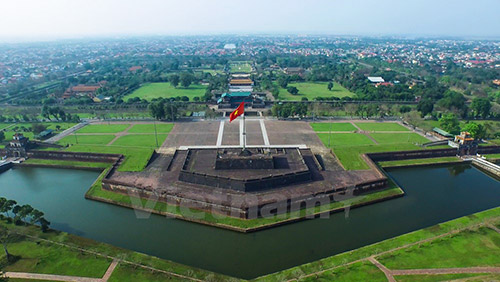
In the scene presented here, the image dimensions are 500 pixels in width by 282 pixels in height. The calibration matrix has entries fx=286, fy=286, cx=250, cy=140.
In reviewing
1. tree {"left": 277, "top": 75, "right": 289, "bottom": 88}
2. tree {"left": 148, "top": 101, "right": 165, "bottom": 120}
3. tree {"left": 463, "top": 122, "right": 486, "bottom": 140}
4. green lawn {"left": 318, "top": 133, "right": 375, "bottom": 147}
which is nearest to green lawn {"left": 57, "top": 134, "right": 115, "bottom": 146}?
tree {"left": 148, "top": 101, "right": 165, "bottom": 120}

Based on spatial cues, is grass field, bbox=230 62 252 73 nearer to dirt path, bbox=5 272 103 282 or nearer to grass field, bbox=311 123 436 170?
grass field, bbox=311 123 436 170

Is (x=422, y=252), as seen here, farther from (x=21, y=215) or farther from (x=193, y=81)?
(x=193, y=81)

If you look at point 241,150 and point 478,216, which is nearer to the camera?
point 478,216

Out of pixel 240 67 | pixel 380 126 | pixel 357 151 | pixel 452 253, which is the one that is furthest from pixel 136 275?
pixel 240 67

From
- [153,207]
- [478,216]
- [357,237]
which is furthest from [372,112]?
[153,207]

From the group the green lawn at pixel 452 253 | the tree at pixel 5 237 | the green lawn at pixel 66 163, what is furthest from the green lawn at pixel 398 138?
the tree at pixel 5 237

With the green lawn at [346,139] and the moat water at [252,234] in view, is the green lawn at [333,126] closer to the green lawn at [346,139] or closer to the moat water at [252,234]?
the green lawn at [346,139]
